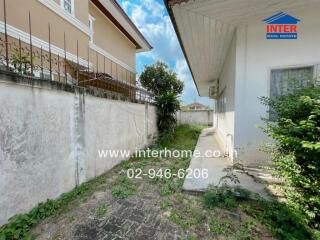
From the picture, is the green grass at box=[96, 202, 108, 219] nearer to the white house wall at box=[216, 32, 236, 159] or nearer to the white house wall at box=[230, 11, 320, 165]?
the white house wall at box=[230, 11, 320, 165]

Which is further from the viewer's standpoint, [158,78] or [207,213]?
[158,78]

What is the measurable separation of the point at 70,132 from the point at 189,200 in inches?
101

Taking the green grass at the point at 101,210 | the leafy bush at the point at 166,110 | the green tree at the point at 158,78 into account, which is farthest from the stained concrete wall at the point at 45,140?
the green tree at the point at 158,78

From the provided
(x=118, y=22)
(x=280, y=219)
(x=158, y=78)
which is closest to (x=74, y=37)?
(x=118, y=22)

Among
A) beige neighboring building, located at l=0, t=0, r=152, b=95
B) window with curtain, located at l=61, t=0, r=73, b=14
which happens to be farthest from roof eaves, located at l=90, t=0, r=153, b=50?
window with curtain, located at l=61, t=0, r=73, b=14

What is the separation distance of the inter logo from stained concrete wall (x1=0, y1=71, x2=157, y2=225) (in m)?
4.37

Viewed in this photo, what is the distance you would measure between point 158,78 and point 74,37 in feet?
30.3

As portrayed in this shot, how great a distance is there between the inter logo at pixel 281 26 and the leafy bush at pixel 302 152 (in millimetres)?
1934

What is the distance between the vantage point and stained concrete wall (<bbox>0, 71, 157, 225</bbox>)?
7.27 feet

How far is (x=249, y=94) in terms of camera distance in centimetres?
418

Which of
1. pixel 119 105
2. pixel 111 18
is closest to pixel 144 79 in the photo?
pixel 111 18

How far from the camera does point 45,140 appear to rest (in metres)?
2.74

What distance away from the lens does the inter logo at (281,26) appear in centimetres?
388

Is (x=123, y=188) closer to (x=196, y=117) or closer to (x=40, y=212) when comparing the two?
(x=40, y=212)
